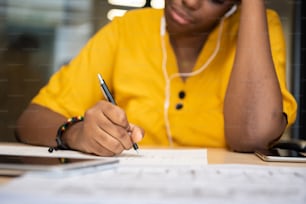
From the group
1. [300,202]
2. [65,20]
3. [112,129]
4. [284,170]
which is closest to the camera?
[300,202]

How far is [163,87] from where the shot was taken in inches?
35.2

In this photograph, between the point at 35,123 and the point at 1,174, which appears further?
the point at 35,123

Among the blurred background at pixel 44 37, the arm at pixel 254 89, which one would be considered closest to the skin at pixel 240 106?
the arm at pixel 254 89

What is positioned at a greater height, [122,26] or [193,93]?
[122,26]

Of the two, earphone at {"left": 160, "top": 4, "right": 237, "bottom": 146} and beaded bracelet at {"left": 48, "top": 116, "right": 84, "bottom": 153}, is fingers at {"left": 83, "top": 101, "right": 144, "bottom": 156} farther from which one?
earphone at {"left": 160, "top": 4, "right": 237, "bottom": 146}

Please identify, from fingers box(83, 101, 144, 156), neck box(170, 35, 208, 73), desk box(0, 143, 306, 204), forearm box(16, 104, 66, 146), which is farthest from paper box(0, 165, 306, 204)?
neck box(170, 35, 208, 73)

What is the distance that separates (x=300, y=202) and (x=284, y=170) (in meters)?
0.16

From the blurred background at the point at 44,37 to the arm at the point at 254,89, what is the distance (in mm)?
252

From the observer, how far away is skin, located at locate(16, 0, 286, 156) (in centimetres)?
64

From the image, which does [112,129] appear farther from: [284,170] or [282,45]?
[282,45]

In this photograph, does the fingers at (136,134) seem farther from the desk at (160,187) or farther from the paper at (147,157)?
the desk at (160,187)

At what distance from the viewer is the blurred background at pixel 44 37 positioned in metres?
0.98

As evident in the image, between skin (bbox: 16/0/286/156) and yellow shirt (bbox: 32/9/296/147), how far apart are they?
6 cm

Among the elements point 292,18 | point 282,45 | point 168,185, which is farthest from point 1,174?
point 292,18
